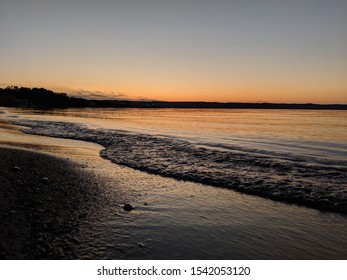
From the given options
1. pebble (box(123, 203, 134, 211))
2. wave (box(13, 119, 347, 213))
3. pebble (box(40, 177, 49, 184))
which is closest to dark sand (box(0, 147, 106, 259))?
pebble (box(40, 177, 49, 184))

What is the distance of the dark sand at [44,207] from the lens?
4916 mm

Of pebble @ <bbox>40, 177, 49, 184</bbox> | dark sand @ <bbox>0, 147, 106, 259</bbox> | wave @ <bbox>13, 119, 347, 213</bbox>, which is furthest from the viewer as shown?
wave @ <bbox>13, 119, 347, 213</bbox>

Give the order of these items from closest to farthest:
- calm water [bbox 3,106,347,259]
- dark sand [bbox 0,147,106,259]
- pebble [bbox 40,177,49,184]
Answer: dark sand [bbox 0,147,106,259] → calm water [bbox 3,106,347,259] → pebble [bbox 40,177,49,184]

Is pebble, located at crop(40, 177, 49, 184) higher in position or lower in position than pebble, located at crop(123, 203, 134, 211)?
higher

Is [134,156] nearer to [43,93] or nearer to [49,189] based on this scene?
[49,189]

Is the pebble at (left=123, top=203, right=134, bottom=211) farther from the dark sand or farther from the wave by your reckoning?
the wave

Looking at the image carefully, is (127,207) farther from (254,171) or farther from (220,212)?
(254,171)

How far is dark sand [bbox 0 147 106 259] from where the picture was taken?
4916 millimetres

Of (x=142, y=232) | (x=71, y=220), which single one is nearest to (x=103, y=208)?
(x=71, y=220)

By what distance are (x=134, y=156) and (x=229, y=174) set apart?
614 cm

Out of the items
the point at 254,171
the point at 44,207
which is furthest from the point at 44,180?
the point at 254,171

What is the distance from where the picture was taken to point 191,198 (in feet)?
28.9

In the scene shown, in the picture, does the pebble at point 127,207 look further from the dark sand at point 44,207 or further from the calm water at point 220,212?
the dark sand at point 44,207

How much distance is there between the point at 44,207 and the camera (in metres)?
6.90
